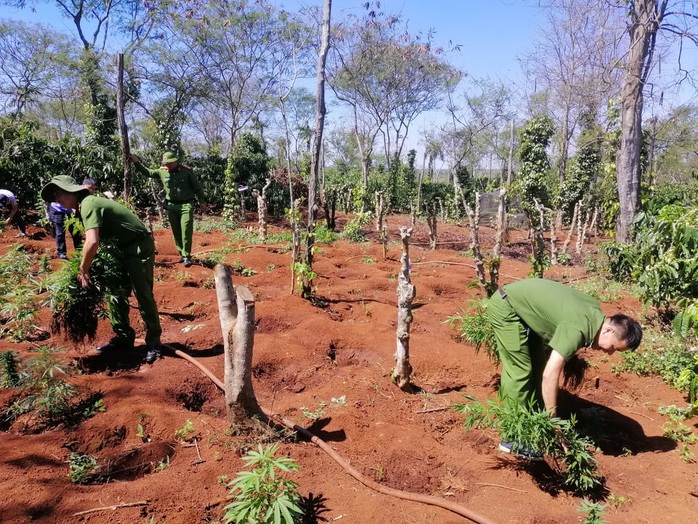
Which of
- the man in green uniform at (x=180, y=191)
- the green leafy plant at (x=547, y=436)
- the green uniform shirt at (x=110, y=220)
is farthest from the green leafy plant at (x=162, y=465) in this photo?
the man in green uniform at (x=180, y=191)

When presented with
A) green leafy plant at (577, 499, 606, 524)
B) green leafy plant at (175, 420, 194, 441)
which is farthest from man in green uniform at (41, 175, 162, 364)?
green leafy plant at (577, 499, 606, 524)

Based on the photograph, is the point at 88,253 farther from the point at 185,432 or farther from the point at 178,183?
the point at 178,183

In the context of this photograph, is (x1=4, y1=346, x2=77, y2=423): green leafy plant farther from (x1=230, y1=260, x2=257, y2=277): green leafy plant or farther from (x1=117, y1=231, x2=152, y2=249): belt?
(x1=230, y1=260, x2=257, y2=277): green leafy plant

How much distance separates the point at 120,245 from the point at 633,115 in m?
8.09

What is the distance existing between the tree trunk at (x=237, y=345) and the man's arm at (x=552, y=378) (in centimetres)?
169

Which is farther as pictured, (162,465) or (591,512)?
(162,465)

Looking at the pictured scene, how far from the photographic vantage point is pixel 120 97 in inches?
226

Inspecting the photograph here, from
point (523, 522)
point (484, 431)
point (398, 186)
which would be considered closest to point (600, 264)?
point (484, 431)

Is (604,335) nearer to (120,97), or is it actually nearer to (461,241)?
(120,97)

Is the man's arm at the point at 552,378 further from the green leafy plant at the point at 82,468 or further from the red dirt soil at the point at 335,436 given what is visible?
the green leafy plant at the point at 82,468

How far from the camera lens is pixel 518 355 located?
2863 millimetres

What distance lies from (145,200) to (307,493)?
41.2ft

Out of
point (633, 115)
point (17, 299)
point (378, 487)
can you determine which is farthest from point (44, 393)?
point (633, 115)

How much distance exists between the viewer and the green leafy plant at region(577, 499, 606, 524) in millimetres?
2301
